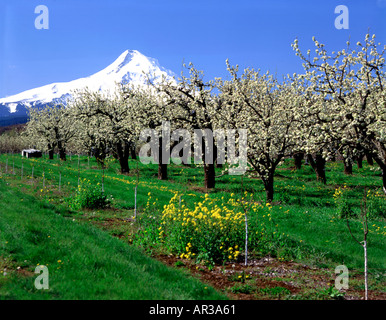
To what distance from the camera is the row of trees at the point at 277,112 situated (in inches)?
563

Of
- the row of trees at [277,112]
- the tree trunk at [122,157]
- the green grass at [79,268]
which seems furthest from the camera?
the tree trunk at [122,157]

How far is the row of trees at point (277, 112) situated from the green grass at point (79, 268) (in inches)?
389

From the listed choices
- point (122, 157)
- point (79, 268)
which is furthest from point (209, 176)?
point (79, 268)

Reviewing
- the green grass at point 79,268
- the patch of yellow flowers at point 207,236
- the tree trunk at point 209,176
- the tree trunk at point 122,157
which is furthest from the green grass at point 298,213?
the tree trunk at point 122,157

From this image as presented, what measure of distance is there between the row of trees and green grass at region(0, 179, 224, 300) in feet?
32.4

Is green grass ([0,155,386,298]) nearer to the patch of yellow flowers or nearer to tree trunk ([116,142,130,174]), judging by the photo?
the patch of yellow flowers

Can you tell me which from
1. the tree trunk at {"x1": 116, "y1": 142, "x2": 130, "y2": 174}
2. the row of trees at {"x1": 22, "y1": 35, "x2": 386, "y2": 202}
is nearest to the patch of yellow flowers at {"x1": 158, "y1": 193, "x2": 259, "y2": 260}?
the row of trees at {"x1": 22, "y1": 35, "x2": 386, "y2": 202}

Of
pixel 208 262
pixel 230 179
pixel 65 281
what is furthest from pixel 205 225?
pixel 230 179

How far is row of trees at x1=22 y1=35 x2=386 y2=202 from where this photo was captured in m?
14.3

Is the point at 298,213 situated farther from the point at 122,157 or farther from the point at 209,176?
the point at 122,157

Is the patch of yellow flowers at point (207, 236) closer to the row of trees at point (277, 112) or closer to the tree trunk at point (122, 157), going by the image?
the row of trees at point (277, 112)

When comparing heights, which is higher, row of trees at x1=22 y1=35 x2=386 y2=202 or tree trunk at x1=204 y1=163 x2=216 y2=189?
row of trees at x1=22 y1=35 x2=386 y2=202

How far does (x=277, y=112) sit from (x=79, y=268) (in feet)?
49.3

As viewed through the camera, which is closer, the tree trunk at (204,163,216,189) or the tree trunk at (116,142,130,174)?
the tree trunk at (204,163,216,189)
